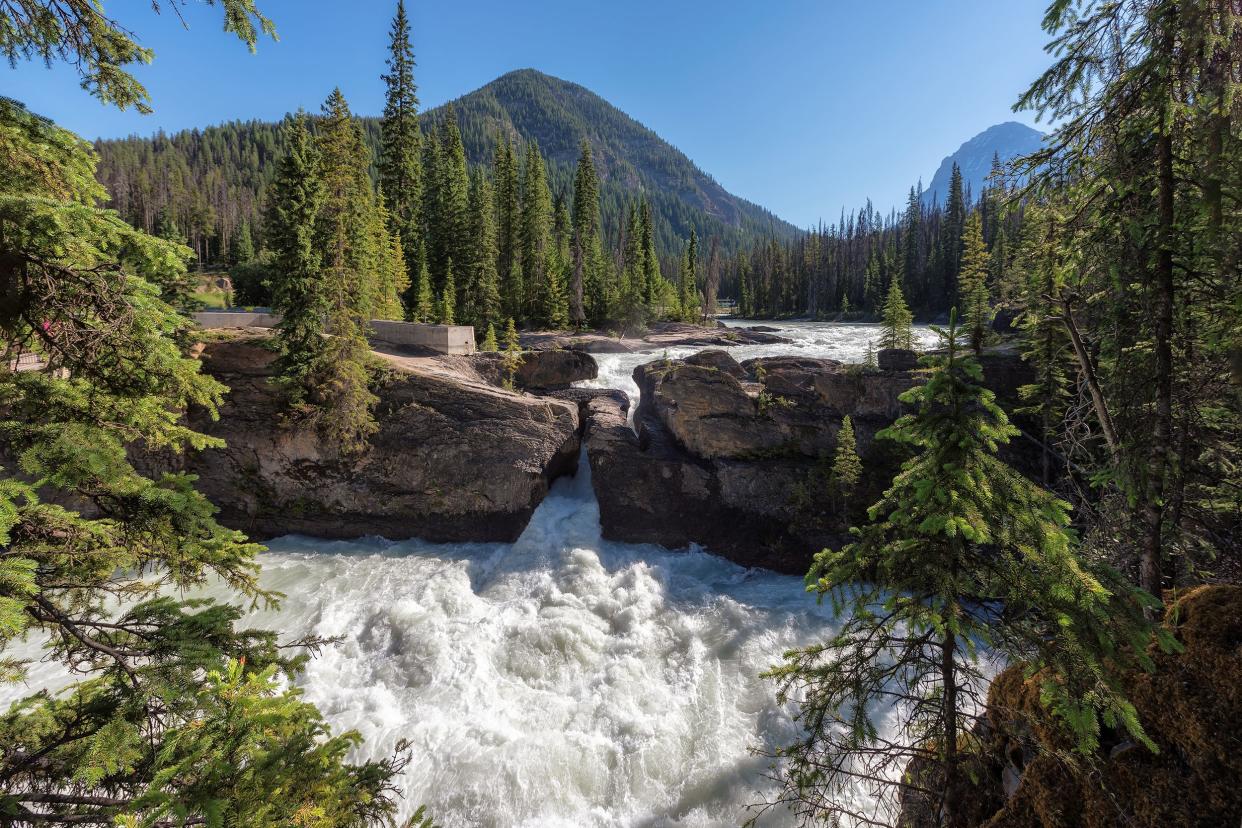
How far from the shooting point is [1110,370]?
8.37 meters

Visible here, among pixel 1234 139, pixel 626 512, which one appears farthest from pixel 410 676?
pixel 1234 139

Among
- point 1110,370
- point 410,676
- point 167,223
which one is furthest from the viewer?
point 167,223

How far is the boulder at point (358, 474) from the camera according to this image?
18.3m

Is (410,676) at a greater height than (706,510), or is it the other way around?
(706,510)

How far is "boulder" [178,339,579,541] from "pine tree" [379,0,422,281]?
24.3 m

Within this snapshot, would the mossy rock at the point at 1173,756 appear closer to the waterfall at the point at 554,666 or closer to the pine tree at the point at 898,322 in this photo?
the waterfall at the point at 554,666

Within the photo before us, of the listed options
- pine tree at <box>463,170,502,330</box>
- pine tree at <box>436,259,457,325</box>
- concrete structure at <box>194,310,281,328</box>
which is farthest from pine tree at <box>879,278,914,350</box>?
concrete structure at <box>194,310,281,328</box>

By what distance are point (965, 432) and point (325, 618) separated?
599 inches

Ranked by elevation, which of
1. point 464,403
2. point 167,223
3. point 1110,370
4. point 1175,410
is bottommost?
point 464,403

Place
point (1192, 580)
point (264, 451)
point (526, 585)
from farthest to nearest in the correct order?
point (264, 451), point (526, 585), point (1192, 580)

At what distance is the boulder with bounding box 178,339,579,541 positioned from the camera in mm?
18266

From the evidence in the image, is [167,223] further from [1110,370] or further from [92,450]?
[1110,370]

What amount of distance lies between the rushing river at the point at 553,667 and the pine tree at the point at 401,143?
2975 centimetres

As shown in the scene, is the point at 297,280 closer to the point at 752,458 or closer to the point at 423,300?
the point at 752,458
